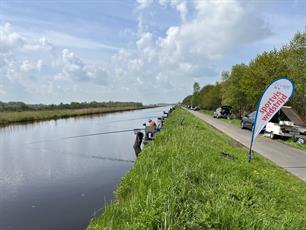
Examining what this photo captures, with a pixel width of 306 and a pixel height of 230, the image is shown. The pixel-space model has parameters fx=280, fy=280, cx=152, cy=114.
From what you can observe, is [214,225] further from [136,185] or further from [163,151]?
[163,151]

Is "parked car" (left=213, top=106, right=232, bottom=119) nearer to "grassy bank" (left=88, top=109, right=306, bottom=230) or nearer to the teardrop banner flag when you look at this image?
the teardrop banner flag

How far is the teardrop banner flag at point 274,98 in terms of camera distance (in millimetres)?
10180

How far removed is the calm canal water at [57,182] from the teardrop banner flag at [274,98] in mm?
6521

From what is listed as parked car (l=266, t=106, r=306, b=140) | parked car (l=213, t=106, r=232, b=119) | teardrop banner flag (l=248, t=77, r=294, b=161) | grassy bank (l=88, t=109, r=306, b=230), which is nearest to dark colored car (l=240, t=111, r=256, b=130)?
parked car (l=266, t=106, r=306, b=140)

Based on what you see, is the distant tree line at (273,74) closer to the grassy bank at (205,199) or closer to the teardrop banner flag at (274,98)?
the teardrop banner flag at (274,98)

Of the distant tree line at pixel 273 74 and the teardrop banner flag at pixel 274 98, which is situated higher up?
the distant tree line at pixel 273 74

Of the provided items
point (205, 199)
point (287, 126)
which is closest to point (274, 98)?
point (205, 199)

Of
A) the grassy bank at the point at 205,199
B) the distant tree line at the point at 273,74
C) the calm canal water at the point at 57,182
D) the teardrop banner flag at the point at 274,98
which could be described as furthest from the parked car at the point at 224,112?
the grassy bank at the point at 205,199

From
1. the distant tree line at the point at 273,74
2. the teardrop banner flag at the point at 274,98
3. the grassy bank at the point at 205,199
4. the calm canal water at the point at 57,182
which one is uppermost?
the distant tree line at the point at 273,74

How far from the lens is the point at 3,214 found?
9.62 metres

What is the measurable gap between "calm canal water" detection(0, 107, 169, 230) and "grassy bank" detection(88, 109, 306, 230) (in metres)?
3.31

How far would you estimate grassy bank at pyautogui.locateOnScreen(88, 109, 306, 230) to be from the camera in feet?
13.7

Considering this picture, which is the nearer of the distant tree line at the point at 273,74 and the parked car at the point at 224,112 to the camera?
the distant tree line at the point at 273,74

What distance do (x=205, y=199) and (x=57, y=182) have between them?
32.0 feet
